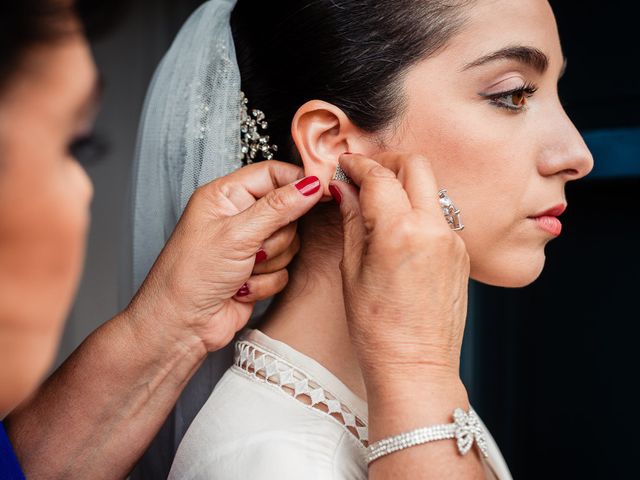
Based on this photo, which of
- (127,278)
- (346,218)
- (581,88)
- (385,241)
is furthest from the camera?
(581,88)

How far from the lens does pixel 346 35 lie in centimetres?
129

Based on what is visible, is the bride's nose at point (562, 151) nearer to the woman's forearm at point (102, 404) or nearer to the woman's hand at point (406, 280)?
the woman's hand at point (406, 280)

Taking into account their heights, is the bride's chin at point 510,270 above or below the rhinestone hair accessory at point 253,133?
below

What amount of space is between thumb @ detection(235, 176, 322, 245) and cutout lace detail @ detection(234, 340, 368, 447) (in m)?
0.23

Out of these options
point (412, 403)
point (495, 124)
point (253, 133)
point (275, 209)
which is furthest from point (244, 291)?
point (495, 124)

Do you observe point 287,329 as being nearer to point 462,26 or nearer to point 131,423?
point 131,423

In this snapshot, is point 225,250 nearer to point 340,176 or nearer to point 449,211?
point 340,176

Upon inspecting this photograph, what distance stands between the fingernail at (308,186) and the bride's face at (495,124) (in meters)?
0.16

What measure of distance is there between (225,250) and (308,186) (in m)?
0.18

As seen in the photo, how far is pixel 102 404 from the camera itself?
1.29 metres

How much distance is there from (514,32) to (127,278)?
1.04m

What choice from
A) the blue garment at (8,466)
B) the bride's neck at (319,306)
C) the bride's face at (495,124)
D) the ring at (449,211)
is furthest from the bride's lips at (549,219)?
the blue garment at (8,466)

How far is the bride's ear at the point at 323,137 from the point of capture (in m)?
1.28

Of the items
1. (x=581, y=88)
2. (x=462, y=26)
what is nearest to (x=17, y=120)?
(x=462, y=26)
